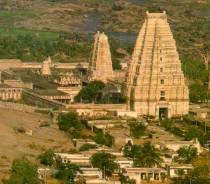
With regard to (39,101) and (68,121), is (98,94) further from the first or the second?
(68,121)

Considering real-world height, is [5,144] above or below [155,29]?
below

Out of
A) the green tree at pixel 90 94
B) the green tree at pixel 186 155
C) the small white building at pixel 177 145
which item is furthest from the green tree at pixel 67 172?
the green tree at pixel 90 94

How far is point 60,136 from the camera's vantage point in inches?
2202

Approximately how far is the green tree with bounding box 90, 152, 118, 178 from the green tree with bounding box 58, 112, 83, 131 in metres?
10.3

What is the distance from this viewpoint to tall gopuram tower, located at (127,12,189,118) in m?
64.2

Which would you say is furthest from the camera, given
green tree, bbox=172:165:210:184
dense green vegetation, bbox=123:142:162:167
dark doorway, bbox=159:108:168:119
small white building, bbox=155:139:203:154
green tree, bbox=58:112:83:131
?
dark doorway, bbox=159:108:168:119

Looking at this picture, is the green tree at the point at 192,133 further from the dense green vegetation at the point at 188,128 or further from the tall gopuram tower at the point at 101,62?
the tall gopuram tower at the point at 101,62

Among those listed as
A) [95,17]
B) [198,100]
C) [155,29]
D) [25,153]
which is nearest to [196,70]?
[198,100]

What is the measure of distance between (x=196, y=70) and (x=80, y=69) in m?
8.75

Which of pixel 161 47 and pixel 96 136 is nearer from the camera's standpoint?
pixel 96 136

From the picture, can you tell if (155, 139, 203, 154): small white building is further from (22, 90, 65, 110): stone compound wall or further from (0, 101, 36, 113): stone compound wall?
(0, 101, 36, 113): stone compound wall

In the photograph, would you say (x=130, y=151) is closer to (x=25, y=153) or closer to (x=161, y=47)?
(x=25, y=153)

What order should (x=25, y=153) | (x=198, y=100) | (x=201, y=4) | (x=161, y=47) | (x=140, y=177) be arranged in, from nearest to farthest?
(x=140, y=177), (x=25, y=153), (x=161, y=47), (x=198, y=100), (x=201, y=4)

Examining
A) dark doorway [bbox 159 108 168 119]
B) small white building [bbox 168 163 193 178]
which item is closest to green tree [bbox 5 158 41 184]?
small white building [bbox 168 163 193 178]
